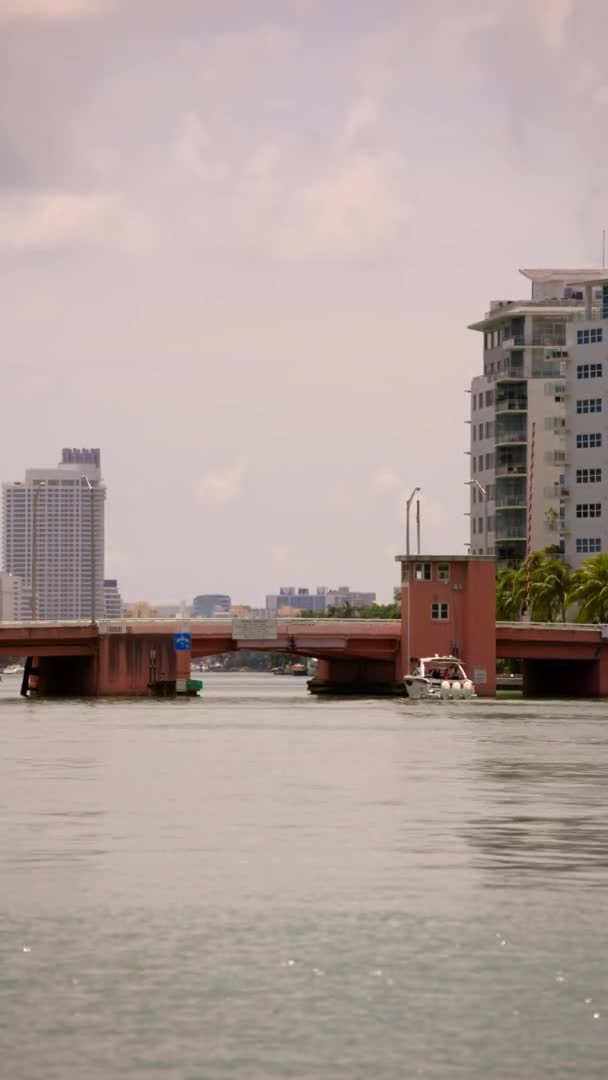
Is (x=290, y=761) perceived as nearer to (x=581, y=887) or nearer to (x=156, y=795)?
(x=156, y=795)

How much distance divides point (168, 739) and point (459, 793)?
4104 cm

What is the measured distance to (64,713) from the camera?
156m

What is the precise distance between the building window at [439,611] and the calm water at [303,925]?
115863 millimetres

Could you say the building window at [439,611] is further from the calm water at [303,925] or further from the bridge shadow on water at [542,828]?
the calm water at [303,925]

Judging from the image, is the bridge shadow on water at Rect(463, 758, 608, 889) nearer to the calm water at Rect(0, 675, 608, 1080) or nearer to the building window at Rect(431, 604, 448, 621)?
the calm water at Rect(0, 675, 608, 1080)

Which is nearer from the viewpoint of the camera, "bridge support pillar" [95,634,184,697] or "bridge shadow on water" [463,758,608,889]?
"bridge shadow on water" [463,758,608,889]

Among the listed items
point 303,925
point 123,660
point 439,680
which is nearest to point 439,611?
point 439,680

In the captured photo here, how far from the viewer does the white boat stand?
186250 millimetres

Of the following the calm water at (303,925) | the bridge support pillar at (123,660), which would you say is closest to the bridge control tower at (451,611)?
the bridge support pillar at (123,660)

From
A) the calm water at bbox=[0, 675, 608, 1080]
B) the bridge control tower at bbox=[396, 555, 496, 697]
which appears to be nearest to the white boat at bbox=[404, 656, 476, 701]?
the bridge control tower at bbox=[396, 555, 496, 697]

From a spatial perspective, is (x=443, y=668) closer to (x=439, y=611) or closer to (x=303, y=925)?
(x=439, y=611)

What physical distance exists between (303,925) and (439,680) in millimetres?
147651

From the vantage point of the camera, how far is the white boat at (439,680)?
186250mm

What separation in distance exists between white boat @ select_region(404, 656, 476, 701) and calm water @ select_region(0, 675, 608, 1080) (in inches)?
4044
